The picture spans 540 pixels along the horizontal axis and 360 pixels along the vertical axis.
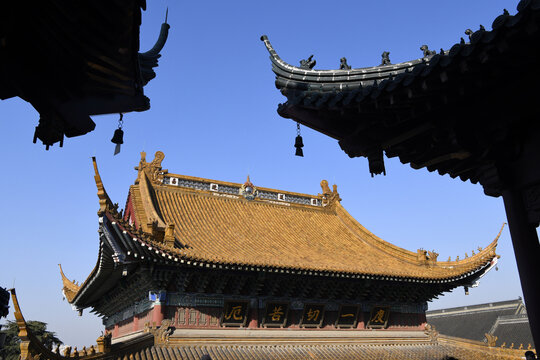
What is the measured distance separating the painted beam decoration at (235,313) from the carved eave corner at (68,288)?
9.35m

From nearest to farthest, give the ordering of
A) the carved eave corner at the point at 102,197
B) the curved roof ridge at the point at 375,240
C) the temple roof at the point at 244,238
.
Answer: the carved eave corner at the point at 102,197 → the temple roof at the point at 244,238 → the curved roof ridge at the point at 375,240

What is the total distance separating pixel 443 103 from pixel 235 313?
10.8m

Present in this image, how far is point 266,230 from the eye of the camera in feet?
58.3

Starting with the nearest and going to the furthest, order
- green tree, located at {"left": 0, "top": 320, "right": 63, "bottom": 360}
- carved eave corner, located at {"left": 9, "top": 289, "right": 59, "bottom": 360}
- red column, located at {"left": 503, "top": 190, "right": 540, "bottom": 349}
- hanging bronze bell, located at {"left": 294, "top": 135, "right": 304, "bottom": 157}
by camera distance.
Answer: red column, located at {"left": 503, "top": 190, "right": 540, "bottom": 349} < hanging bronze bell, located at {"left": 294, "top": 135, "right": 304, "bottom": 157} < carved eave corner, located at {"left": 9, "top": 289, "right": 59, "bottom": 360} < green tree, located at {"left": 0, "top": 320, "right": 63, "bottom": 360}

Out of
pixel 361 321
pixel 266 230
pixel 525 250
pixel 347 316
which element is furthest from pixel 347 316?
pixel 525 250

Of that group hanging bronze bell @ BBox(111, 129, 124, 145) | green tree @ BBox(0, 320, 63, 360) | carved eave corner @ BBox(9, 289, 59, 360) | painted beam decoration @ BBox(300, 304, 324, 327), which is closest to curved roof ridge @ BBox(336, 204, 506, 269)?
painted beam decoration @ BBox(300, 304, 324, 327)

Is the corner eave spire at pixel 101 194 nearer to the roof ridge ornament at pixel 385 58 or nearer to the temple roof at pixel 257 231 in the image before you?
the temple roof at pixel 257 231

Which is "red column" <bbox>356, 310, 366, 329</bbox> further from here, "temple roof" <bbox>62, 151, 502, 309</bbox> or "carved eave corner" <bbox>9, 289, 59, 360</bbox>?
"carved eave corner" <bbox>9, 289, 59, 360</bbox>

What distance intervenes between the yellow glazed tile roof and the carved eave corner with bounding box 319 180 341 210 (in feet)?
0.17

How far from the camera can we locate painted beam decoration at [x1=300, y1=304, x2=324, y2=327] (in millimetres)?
14773

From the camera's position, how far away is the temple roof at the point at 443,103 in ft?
13.2

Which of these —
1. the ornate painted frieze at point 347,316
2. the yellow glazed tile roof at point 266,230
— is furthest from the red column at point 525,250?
the ornate painted frieze at point 347,316

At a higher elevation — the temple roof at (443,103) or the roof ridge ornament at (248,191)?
the roof ridge ornament at (248,191)

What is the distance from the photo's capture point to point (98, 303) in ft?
65.6
